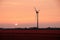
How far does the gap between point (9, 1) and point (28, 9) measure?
379 millimetres

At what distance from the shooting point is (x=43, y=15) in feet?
6.81

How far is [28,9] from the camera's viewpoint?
209 centimetres

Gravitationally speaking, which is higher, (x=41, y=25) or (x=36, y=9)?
(x=36, y=9)
